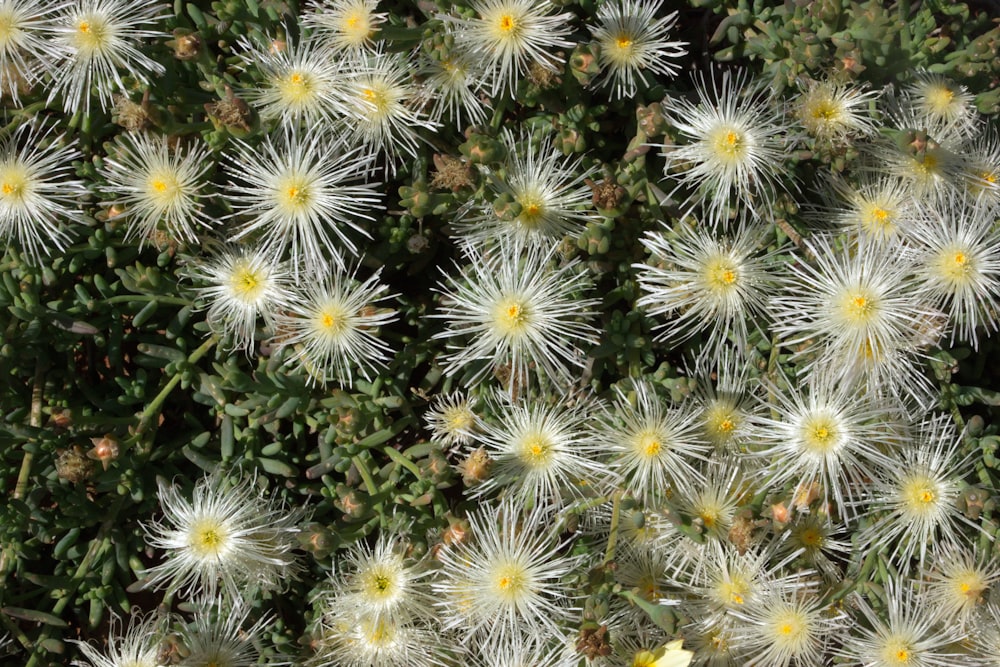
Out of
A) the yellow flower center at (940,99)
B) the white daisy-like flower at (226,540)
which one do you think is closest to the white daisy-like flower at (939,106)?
the yellow flower center at (940,99)

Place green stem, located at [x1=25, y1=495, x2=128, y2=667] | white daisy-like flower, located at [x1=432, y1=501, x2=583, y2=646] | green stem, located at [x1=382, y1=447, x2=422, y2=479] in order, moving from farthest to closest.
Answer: green stem, located at [x1=25, y1=495, x2=128, y2=667] → green stem, located at [x1=382, y1=447, x2=422, y2=479] → white daisy-like flower, located at [x1=432, y1=501, x2=583, y2=646]

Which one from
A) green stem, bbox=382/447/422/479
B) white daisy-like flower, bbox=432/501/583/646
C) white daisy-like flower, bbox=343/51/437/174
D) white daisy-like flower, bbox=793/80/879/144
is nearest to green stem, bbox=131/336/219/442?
green stem, bbox=382/447/422/479

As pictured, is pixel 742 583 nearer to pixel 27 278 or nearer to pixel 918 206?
pixel 918 206

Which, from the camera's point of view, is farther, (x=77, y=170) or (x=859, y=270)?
(x=77, y=170)

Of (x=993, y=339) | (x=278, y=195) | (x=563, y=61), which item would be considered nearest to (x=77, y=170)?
(x=278, y=195)

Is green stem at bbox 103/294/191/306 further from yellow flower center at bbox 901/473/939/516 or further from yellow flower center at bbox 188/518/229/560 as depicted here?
yellow flower center at bbox 901/473/939/516
